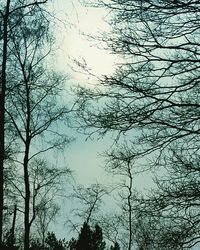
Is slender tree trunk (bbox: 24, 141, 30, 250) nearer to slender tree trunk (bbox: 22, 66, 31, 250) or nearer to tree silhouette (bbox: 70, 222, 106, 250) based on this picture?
slender tree trunk (bbox: 22, 66, 31, 250)

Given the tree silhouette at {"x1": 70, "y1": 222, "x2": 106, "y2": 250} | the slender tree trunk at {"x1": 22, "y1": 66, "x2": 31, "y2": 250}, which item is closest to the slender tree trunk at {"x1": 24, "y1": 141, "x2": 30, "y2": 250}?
the slender tree trunk at {"x1": 22, "y1": 66, "x2": 31, "y2": 250}

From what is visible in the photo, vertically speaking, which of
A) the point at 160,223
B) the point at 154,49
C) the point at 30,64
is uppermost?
the point at 30,64

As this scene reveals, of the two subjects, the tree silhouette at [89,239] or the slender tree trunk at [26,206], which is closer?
the slender tree trunk at [26,206]

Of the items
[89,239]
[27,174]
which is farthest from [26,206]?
[89,239]

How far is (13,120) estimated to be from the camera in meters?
16.7

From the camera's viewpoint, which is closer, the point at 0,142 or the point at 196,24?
the point at 196,24

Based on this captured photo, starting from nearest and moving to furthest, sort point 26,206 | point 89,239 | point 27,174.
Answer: point 26,206 < point 27,174 < point 89,239

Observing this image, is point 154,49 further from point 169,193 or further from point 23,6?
point 23,6

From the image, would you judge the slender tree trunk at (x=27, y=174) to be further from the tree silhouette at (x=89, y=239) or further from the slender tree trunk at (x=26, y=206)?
the tree silhouette at (x=89, y=239)

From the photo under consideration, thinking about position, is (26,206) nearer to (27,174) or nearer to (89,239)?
(27,174)

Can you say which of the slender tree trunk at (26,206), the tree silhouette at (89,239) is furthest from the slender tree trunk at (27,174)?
the tree silhouette at (89,239)

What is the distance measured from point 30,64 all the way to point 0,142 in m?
7.60

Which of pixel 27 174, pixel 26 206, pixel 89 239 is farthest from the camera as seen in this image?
pixel 89 239

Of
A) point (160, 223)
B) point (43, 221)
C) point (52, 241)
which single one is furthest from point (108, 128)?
point (43, 221)
